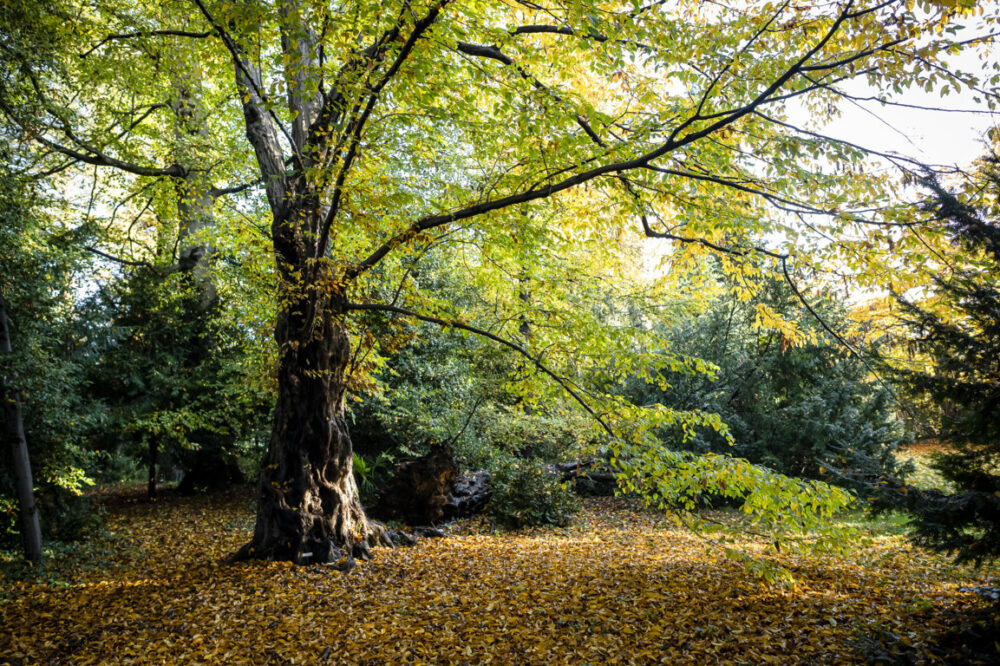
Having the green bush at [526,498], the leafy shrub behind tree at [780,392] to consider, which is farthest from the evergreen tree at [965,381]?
the green bush at [526,498]

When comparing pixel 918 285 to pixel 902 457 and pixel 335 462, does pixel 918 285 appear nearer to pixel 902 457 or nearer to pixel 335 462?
pixel 335 462

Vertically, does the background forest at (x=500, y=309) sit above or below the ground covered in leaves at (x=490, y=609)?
above

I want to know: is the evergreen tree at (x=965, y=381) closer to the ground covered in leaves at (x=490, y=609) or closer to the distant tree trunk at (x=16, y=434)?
the ground covered in leaves at (x=490, y=609)

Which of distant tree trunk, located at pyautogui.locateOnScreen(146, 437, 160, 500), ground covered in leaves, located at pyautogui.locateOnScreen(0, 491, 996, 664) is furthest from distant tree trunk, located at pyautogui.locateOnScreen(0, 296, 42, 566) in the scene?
distant tree trunk, located at pyautogui.locateOnScreen(146, 437, 160, 500)

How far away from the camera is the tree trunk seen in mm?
6344

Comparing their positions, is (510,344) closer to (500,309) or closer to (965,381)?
(500,309)

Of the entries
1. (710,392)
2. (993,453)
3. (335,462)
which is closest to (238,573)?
(335,462)

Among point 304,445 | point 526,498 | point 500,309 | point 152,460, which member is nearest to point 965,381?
point 500,309

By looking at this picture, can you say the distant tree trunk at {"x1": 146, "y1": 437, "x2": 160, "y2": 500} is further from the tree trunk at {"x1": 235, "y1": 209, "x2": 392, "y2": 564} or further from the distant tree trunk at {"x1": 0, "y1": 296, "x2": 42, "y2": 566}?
the tree trunk at {"x1": 235, "y1": 209, "x2": 392, "y2": 564}

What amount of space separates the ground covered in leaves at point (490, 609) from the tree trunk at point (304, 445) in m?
0.36

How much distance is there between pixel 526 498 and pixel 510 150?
602 centimetres

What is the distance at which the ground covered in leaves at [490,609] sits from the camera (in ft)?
13.1

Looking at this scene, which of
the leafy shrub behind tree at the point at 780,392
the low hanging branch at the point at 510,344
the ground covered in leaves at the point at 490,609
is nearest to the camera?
the ground covered in leaves at the point at 490,609

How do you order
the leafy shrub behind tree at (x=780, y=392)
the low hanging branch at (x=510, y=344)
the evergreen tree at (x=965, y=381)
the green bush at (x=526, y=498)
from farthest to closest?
the leafy shrub behind tree at (x=780, y=392) → the green bush at (x=526, y=498) → the low hanging branch at (x=510, y=344) → the evergreen tree at (x=965, y=381)
